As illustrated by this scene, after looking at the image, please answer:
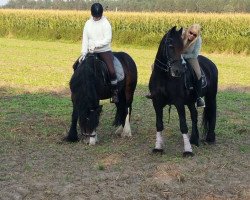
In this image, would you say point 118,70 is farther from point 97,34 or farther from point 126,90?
point 97,34

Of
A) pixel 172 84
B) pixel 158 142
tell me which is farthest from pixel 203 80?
pixel 158 142

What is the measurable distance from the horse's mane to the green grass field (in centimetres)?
77

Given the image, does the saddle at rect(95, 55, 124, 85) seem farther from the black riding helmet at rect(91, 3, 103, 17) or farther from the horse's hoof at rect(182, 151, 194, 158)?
the horse's hoof at rect(182, 151, 194, 158)

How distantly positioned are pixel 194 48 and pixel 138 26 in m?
28.8

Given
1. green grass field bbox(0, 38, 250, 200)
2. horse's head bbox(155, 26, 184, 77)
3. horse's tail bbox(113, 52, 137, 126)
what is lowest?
green grass field bbox(0, 38, 250, 200)

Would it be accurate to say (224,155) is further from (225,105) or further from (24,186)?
(225,105)

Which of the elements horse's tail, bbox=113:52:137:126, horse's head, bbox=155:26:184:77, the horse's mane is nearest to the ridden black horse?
horse's head, bbox=155:26:184:77

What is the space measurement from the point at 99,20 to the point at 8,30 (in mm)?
36014

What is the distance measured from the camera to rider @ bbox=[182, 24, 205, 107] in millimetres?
7594

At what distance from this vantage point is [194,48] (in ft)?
25.9

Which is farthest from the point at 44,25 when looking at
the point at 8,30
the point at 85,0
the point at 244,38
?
the point at 85,0

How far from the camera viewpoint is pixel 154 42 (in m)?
34.4

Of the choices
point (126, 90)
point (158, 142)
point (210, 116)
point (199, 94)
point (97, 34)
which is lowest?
point (158, 142)

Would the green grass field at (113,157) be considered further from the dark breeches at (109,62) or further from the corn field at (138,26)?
the corn field at (138,26)
